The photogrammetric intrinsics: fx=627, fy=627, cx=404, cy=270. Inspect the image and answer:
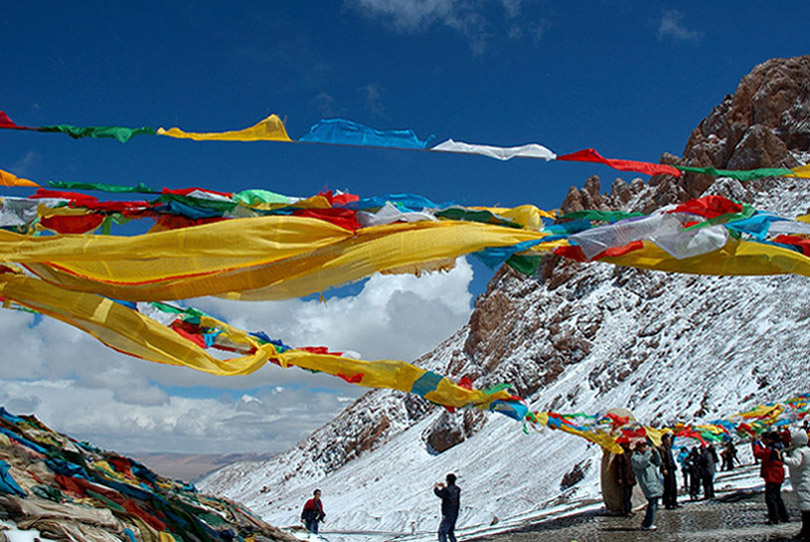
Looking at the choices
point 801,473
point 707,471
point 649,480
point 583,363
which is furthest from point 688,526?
point 583,363

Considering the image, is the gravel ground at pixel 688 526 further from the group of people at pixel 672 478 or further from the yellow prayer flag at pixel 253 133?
the yellow prayer flag at pixel 253 133

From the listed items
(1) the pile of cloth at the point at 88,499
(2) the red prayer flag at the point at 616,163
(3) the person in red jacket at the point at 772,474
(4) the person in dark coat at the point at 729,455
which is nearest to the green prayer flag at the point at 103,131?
(1) the pile of cloth at the point at 88,499

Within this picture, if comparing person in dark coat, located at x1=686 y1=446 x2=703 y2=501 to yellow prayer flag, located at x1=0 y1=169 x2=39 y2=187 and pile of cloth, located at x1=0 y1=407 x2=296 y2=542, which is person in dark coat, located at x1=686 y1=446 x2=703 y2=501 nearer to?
pile of cloth, located at x1=0 y1=407 x2=296 y2=542

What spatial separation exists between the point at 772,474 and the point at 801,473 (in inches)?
56.2

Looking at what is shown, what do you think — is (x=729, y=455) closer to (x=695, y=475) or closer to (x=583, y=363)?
(x=695, y=475)

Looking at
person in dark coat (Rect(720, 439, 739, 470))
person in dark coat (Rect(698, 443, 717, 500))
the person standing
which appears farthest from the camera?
person in dark coat (Rect(720, 439, 739, 470))

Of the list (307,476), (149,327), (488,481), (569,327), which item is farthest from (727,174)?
(307,476)

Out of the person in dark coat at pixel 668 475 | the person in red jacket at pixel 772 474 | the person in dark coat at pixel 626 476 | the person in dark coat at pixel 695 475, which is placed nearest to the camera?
the person in red jacket at pixel 772 474

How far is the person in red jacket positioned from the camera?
8125mm

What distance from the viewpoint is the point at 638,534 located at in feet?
29.7

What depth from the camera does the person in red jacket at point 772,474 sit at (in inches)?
320

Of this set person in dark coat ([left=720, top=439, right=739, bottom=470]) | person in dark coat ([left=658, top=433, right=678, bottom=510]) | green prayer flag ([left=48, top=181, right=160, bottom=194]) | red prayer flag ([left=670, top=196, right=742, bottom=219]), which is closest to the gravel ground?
person in dark coat ([left=658, top=433, right=678, bottom=510])

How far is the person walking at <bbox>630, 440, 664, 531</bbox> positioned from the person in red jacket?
1480 millimetres

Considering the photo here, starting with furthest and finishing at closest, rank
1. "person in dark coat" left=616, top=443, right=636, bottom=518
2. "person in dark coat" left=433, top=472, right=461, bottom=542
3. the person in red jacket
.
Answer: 1. "person in dark coat" left=616, top=443, right=636, bottom=518
2. "person in dark coat" left=433, top=472, right=461, bottom=542
3. the person in red jacket
